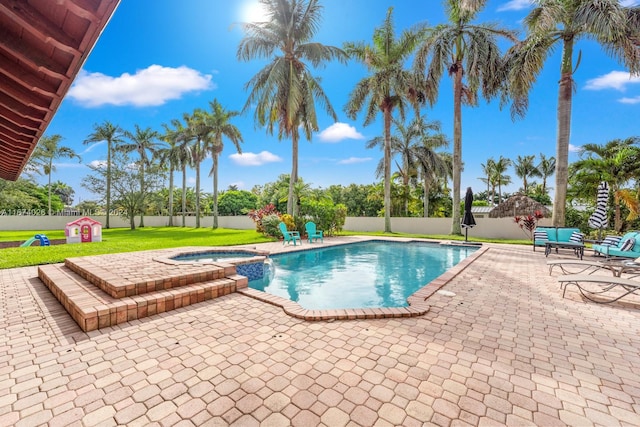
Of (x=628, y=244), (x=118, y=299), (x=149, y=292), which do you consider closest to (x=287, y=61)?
(x=149, y=292)

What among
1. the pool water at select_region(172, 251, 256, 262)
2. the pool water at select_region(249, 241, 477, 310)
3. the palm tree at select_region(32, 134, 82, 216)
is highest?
the palm tree at select_region(32, 134, 82, 216)

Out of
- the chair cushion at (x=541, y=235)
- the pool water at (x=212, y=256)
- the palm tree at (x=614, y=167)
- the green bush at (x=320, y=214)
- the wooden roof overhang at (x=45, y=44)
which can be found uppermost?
the palm tree at (x=614, y=167)

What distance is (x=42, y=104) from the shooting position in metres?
2.72

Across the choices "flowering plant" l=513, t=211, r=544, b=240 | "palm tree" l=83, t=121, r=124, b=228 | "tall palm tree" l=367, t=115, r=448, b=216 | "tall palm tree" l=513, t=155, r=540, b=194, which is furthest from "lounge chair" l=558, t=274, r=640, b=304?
"tall palm tree" l=513, t=155, r=540, b=194

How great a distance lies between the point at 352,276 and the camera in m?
7.42

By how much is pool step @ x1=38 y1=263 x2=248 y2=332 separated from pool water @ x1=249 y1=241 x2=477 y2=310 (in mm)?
1537

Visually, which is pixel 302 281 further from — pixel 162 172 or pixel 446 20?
pixel 162 172

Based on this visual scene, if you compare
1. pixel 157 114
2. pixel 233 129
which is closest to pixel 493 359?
pixel 233 129

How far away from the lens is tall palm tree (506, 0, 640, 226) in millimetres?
9820

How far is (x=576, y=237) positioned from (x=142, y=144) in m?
36.6

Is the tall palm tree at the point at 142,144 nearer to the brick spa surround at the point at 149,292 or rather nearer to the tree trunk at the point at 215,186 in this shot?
the tree trunk at the point at 215,186

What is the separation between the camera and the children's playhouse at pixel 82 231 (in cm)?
1481

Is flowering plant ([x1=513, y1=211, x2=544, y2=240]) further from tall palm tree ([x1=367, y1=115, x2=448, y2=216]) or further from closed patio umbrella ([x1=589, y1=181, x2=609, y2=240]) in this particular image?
tall palm tree ([x1=367, y1=115, x2=448, y2=216])

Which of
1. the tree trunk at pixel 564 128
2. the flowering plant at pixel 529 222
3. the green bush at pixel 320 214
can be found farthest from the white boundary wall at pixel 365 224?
the green bush at pixel 320 214
